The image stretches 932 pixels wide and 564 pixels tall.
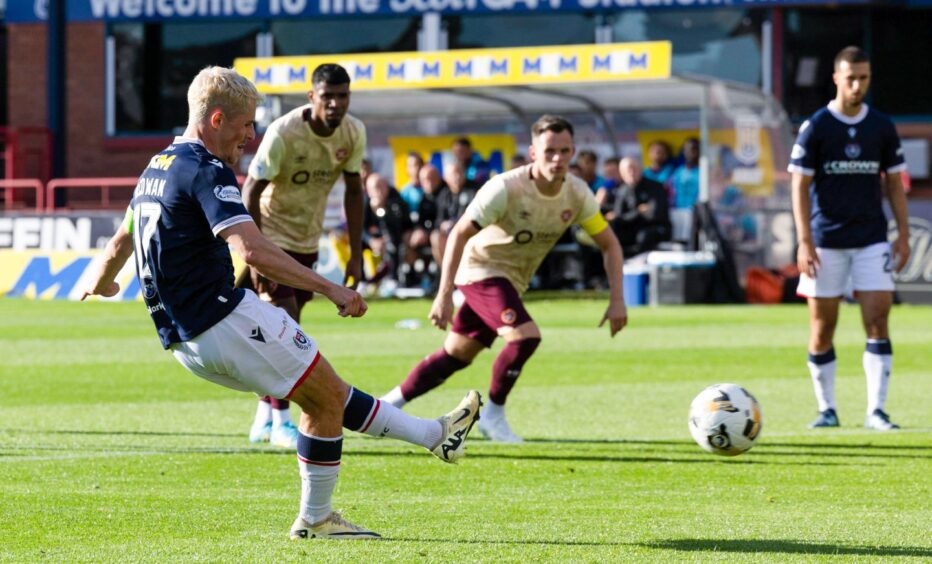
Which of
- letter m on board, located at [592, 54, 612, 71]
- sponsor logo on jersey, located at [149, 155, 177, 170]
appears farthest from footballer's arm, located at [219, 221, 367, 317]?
letter m on board, located at [592, 54, 612, 71]

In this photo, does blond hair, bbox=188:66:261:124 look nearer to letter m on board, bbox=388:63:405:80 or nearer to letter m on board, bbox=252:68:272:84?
letter m on board, bbox=388:63:405:80

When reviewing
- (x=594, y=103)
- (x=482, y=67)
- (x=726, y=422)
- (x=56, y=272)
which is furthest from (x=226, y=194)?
(x=594, y=103)

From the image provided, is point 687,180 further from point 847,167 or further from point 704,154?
point 847,167

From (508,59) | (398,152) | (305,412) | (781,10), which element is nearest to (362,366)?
(305,412)

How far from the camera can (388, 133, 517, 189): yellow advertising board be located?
26562 mm

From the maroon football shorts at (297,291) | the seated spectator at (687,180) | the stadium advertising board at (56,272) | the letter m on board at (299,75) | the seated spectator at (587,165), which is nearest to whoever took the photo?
the maroon football shorts at (297,291)

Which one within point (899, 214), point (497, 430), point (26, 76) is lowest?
point (497, 430)

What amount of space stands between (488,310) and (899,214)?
107 inches

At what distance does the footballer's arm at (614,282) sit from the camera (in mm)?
9375

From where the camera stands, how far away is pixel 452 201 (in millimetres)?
22688

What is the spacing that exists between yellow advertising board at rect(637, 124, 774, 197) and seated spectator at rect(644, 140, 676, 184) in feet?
2.56

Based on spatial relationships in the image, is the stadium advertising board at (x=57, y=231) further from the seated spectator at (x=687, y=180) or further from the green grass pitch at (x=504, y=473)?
the green grass pitch at (x=504, y=473)

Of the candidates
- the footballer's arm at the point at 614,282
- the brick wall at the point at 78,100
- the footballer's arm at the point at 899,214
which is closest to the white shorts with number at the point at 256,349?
the footballer's arm at the point at 614,282

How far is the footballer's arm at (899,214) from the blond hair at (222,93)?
216 inches
